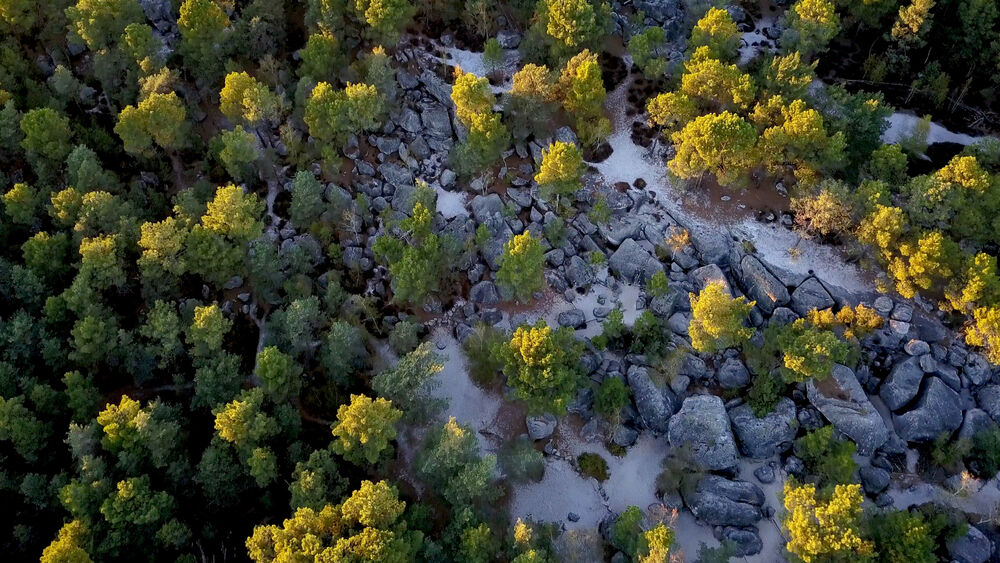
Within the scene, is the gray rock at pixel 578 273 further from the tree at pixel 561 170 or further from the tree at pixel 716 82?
the tree at pixel 716 82

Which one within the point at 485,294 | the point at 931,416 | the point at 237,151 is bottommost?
the point at 931,416

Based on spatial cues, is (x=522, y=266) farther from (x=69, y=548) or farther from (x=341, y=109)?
(x=69, y=548)

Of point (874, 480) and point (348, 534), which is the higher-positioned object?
point (348, 534)

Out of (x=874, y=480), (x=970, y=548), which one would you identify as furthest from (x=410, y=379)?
(x=970, y=548)

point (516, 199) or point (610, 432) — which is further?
point (516, 199)

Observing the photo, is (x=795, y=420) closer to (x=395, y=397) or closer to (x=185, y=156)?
(x=395, y=397)

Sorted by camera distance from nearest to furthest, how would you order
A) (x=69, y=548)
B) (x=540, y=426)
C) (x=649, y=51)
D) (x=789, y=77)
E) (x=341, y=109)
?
(x=69, y=548)
(x=540, y=426)
(x=789, y=77)
(x=341, y=109)
(x=649, y=51)

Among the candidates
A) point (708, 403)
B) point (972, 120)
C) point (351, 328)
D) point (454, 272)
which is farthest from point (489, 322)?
point (972, 120)
